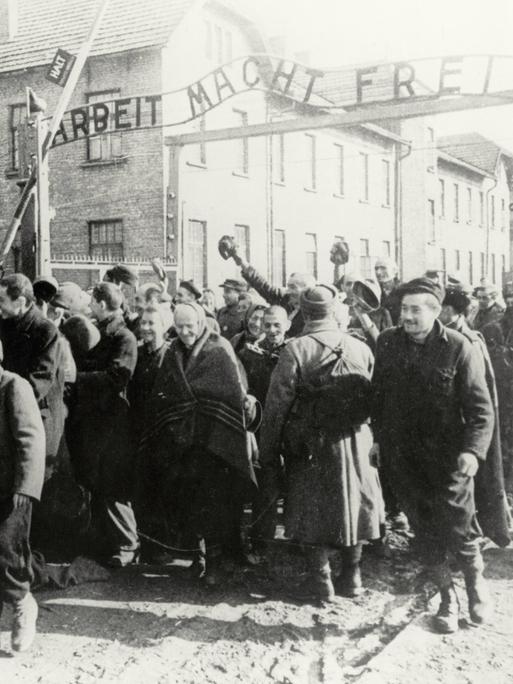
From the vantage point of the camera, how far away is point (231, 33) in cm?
2253

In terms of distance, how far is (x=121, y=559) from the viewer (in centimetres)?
596

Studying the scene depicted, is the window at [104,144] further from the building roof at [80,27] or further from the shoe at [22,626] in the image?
the shoe at [22,626]

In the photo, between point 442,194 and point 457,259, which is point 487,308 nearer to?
point 442,194

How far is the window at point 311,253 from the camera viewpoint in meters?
27.3

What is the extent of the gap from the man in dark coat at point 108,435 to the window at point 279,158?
64.5 feet

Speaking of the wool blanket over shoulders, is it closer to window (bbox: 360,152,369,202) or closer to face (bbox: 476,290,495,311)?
face (bbox: 476,290,495,311)

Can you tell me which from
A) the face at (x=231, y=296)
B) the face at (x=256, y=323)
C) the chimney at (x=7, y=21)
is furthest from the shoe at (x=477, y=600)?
the chimney at (x=7, y=21)

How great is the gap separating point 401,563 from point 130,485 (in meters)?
2.08

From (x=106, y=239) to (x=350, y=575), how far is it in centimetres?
1638

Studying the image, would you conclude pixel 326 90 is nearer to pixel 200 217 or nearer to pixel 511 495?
pixel 200 217

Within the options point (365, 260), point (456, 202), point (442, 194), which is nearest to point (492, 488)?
point (365, 260)

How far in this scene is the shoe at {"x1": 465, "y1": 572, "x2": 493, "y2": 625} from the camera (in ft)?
15.5

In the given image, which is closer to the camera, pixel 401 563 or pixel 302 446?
pixel 302 446

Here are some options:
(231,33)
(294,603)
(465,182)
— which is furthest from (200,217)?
(465,182)
